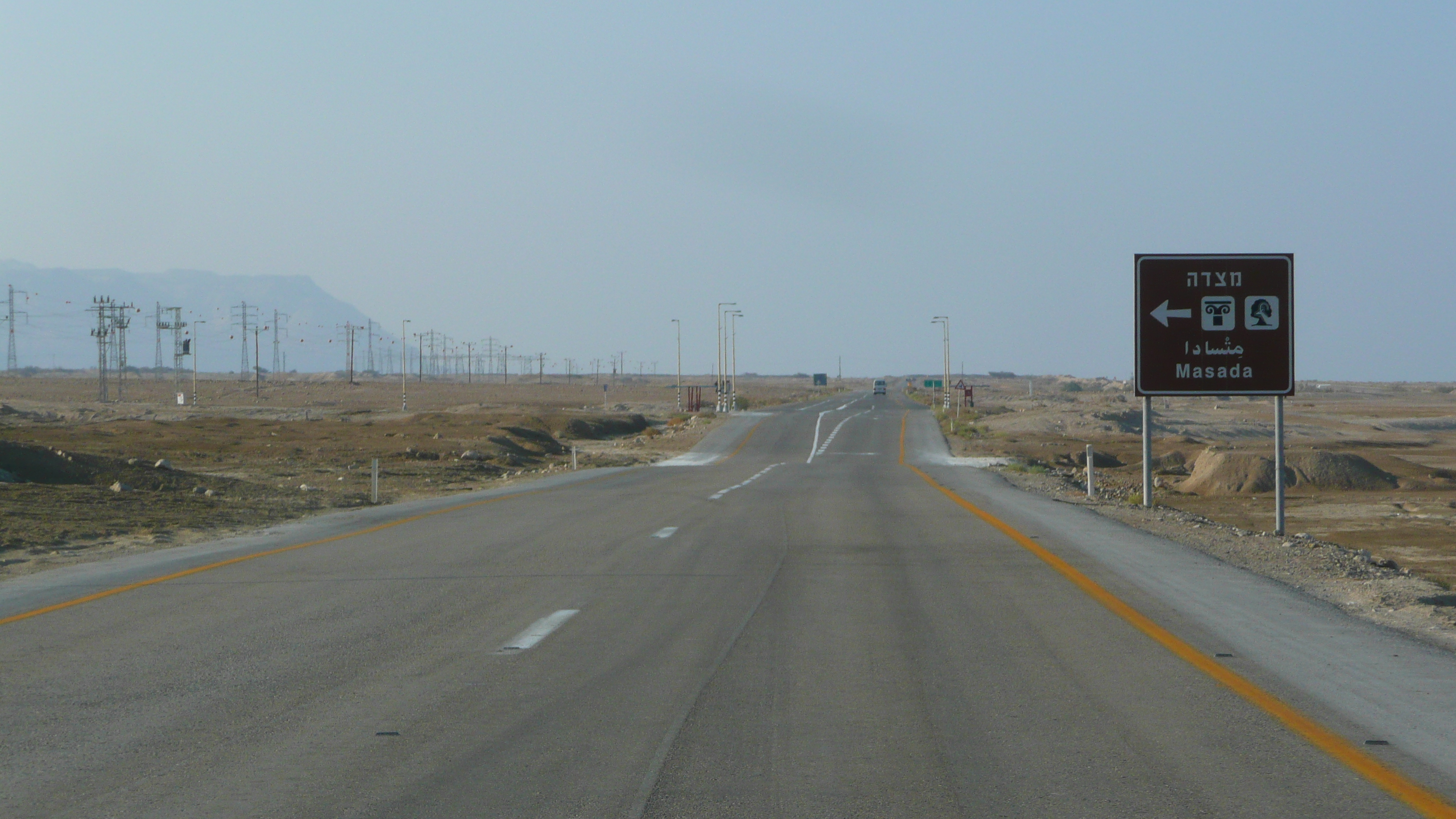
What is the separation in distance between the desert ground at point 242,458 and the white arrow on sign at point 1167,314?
1453 cm

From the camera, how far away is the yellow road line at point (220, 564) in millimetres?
10359

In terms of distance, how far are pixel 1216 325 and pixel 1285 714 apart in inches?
527

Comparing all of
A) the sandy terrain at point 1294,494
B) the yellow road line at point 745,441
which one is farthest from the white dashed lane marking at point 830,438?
the sandy terrain at point 1294,494

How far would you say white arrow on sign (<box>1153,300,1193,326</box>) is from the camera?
62.7 feet

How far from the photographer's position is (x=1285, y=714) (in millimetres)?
6816

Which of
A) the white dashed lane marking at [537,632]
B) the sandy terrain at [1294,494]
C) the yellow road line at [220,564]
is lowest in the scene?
the sandy terrain at [1294,494]

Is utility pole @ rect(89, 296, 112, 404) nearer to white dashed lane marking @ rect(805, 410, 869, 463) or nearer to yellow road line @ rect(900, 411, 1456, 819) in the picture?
white dashed lane marking @ rect(805, 410, 869, 463)

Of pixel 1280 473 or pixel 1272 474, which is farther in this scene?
pixel 1272 474

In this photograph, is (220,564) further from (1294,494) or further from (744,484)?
(1294,494)

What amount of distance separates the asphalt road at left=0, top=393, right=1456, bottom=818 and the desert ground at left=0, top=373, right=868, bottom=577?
4476 millimetres

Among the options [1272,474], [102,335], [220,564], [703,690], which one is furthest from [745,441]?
[102,335]

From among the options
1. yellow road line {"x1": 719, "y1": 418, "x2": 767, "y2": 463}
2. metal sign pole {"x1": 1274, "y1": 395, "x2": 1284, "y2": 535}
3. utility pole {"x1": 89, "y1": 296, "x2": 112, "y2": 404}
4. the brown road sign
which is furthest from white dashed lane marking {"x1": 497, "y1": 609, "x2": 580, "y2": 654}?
utility pole {"x1": 89, "y1": 296, "x2": 112, "y2": 404}

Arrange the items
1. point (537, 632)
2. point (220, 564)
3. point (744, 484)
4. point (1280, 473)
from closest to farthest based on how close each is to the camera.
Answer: point (537, 632) → point (220, 564) → point (1280, 473) → point (744, 484)

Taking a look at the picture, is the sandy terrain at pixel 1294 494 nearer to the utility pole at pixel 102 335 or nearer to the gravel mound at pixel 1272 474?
the gravel mound at pixel 1272 474
